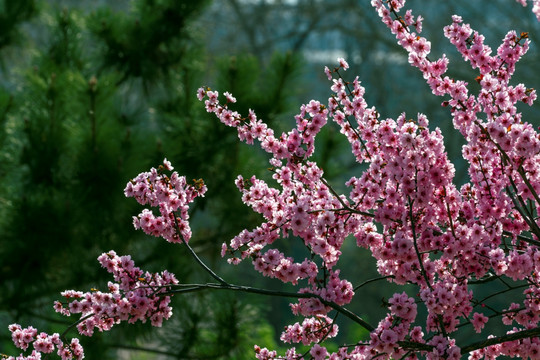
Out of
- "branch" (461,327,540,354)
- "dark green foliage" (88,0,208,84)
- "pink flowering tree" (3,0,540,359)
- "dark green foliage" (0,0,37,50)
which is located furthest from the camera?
"dark green foliage" (0,0,37,50)

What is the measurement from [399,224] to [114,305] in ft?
2.87

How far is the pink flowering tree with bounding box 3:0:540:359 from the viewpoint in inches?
74.4

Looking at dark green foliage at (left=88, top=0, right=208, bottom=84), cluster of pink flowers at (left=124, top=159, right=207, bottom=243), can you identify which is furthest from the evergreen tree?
cluster of pink flowers at (left=124, top=159, right=207, bottom=243)

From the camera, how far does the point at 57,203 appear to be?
13.2ft

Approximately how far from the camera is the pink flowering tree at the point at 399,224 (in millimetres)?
1891

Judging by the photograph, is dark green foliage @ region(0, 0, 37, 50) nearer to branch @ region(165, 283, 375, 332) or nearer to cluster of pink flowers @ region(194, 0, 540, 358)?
cluster of pink flowers @ region(194, 0, 540, 358)

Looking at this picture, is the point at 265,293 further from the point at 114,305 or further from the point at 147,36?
the point at 147,36

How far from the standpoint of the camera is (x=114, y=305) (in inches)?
73.6

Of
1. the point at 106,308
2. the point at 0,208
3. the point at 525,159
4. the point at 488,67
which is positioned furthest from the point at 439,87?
the point at 0,208

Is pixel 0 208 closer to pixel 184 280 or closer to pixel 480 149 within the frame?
pixel 184 280

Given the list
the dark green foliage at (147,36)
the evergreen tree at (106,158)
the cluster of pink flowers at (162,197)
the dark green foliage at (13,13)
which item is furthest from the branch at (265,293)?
the dark green foliage at (13,13)

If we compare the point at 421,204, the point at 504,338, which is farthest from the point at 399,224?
the point at 504,338

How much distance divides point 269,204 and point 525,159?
2.55 ft

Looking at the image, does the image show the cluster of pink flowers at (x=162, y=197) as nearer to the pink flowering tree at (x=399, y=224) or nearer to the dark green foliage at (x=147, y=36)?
the pink flowering tree at (x=399, y=224)
